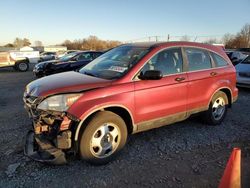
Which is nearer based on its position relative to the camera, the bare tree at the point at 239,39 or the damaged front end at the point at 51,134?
the damaged front end at the point at 51,134

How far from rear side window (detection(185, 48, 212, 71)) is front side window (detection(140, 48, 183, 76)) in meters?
0.27

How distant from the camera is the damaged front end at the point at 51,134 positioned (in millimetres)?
3418

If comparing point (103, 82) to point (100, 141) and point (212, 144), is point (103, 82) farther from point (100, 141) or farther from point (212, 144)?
point (212, 144)

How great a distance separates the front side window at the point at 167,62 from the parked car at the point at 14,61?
61.7 ft

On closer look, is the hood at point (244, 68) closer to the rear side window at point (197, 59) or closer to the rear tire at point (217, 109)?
the rear tire at point (217, 109)

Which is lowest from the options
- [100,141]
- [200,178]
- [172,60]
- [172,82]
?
[200,178]

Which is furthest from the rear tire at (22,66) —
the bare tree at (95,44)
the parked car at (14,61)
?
the bare tree at (95,44)

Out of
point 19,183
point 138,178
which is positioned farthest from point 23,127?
point 138,178

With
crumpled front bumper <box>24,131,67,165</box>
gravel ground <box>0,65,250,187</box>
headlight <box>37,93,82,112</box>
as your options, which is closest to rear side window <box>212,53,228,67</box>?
gravel ground <box>0,65,250,187</box>

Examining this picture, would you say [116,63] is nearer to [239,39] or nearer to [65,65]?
[65,65]

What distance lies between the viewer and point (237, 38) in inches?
2844

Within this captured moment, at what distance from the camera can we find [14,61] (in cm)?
2089

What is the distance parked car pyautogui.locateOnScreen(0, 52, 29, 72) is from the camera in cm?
2026

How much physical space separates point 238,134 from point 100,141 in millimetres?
2938
